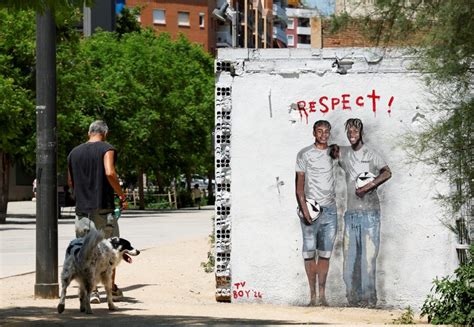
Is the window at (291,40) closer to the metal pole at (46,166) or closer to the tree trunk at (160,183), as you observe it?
the tree trunk at (160,183)

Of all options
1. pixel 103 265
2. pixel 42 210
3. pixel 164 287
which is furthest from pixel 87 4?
pixel 164 287

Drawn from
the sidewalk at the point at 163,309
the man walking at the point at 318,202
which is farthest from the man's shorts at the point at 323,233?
the sidewalk at the point at 163,309

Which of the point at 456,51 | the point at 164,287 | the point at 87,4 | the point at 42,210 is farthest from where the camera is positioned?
the point at 164,287

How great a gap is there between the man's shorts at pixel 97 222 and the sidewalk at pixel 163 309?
787 mm

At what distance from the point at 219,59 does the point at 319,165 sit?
1.63m

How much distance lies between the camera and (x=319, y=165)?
1441 cm

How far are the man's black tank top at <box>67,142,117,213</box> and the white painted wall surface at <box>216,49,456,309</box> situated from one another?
146 cm

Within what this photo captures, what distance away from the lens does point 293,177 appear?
14.5 meters

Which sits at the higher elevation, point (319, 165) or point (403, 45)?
point (403, 45)

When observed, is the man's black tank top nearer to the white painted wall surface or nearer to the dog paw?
the white painted wall surface

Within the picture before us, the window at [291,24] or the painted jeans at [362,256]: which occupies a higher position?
the window at [291,24]

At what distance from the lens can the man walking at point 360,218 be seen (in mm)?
14320

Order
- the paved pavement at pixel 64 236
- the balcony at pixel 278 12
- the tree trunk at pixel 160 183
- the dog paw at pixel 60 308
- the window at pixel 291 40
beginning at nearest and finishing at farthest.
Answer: the dog paw at pixel 60 308 → the paved pavement at pixel 64 236 → the tree trunk at pixel 160 183 → the balcony at pixel 278 12 → the window at pixel 291 40

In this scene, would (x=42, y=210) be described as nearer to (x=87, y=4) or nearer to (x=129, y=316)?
(x=129, y=316)
